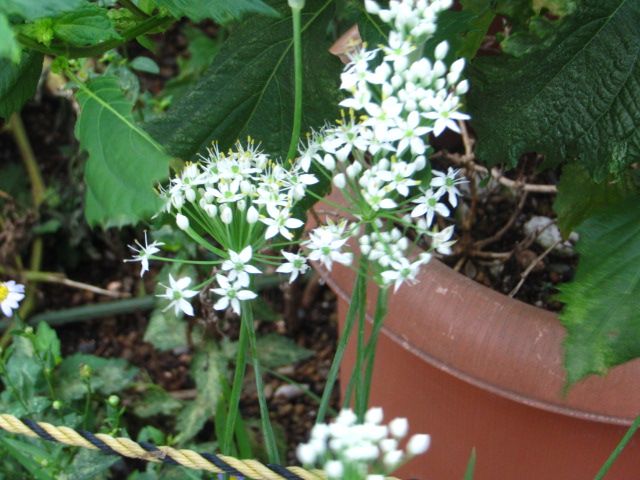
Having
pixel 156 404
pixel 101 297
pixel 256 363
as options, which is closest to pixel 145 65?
pixel 156 404

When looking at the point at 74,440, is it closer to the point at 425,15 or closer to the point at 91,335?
the point at 425,15

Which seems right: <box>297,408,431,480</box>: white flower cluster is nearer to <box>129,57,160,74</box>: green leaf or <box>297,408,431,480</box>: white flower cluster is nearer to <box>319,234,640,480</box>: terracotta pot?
<box>319,234,640,480</box>: terracotta pot

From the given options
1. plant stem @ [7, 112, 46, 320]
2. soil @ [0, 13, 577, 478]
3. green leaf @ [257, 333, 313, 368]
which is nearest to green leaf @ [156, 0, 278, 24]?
soil @ [0, 13, 577, 478]

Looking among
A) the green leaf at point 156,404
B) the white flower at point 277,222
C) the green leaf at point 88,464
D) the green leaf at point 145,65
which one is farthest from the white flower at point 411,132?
the green leaf at point 156,404

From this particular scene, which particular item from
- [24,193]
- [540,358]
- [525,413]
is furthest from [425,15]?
[24,193]

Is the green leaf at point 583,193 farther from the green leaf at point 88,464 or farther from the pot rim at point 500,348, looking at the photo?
the green leaf at point 88,464

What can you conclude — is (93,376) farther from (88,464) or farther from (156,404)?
(88,464)
